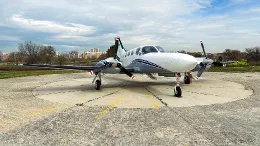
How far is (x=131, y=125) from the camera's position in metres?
6.57

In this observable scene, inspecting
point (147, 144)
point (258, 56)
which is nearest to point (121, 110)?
point (147, 144)

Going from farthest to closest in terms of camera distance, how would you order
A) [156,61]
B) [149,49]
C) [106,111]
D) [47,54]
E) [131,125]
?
[47,54] < [149,49] < [156,61] < [106,111] < [131,125]

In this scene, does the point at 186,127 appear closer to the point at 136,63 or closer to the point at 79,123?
the point at 79,123

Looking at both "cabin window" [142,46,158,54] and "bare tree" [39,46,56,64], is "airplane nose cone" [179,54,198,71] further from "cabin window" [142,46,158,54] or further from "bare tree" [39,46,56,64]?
"bare tree" [39,46,56,64]

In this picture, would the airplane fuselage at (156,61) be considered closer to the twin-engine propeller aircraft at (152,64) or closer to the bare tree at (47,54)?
the twin-engine propeller aircraft at (152,64)

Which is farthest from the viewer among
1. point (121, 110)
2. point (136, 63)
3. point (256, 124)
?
point (136, 63)

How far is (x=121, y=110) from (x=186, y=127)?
3.02 metres

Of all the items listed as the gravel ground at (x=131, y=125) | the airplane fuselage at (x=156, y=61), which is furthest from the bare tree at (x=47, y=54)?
the gravel ground at (x=131, y=125)

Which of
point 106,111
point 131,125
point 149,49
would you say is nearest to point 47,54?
point 149,49

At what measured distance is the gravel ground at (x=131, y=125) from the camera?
17.5ft

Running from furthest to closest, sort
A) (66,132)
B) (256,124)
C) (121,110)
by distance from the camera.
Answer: (121,110)
(256,124)
(66,132)

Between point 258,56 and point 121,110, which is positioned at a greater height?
point 258,56

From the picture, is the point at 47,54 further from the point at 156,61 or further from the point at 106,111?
the point at 106,111

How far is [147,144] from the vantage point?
16.6 ft
